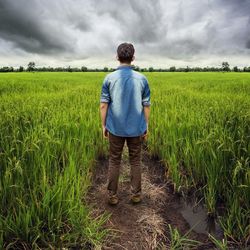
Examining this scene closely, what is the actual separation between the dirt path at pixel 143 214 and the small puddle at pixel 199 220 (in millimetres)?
56

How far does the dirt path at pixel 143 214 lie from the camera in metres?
2.35

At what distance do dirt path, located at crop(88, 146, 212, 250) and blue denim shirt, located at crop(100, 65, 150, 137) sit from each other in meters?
0.73

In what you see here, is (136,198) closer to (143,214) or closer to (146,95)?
(143,214)

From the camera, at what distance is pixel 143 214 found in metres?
2.76

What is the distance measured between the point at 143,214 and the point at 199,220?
514 millimetres

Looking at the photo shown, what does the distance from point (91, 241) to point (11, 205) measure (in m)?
0.66

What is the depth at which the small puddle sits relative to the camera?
8.32 ft

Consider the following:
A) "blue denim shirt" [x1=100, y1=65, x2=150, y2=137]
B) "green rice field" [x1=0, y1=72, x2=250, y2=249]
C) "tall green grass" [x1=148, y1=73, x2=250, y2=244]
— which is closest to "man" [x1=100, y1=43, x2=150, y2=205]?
"blue denim shirt" [x1=100, y1=65, x2=150, y2=137]

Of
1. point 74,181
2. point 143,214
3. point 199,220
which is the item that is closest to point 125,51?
point 74,181

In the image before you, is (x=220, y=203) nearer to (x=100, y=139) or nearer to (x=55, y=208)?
(x=55, y=208)

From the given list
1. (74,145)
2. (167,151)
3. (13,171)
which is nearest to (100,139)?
(74,145)

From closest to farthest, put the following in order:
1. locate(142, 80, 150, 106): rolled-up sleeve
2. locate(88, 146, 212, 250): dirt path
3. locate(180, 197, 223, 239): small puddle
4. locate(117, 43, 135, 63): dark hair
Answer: locate(88, 146, 212, 250): dirt path, locate(180, 197, 223, 239): small puddle, locate(117, 43, 135, 63): dark hair, locate(142, 80, 150, 106): rolled-up sleeve

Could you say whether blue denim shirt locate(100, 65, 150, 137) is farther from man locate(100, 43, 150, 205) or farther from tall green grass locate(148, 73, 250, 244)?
tall green grass locate(148, 73, 250, 244)

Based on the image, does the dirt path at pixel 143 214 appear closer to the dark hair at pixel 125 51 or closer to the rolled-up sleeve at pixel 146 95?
the rolled-up sleeve at pixel 146 95
